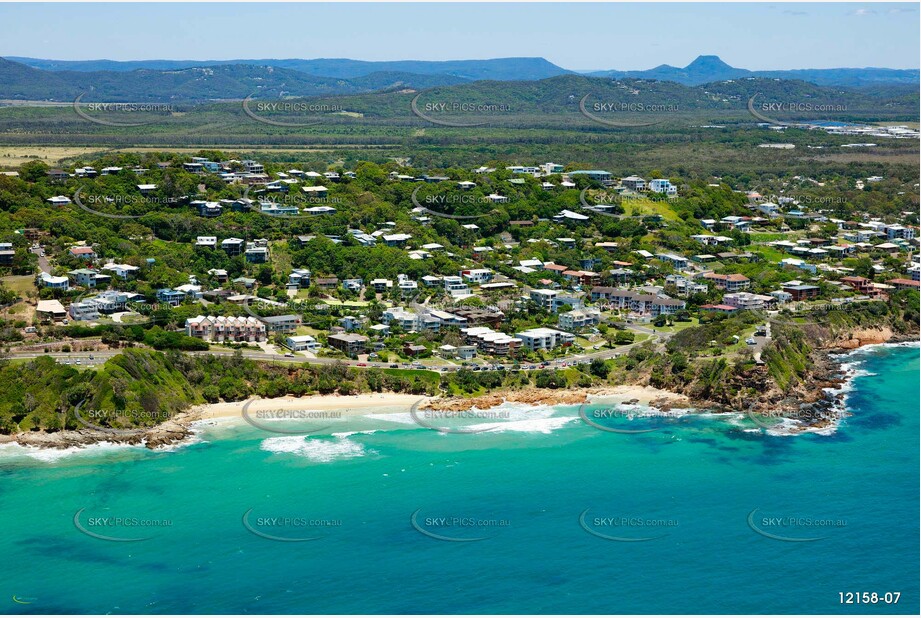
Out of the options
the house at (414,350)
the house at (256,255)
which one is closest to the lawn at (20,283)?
the house at (256,255)

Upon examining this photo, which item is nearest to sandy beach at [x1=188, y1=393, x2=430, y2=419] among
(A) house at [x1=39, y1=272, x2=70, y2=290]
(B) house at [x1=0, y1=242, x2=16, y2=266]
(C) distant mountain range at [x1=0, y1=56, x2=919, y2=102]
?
(A) house at [x1=39, y1=272, x2=70, y2=290]

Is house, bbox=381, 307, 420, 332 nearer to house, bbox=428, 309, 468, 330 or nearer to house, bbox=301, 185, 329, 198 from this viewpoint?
house, bbox=428, 309, 468, 330

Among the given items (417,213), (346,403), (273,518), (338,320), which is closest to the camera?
(273,518)

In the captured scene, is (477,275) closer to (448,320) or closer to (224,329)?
(448,320)

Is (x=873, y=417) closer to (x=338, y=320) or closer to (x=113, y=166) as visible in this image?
(x=338, y=320)

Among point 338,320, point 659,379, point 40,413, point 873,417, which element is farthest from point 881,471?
point 40,413

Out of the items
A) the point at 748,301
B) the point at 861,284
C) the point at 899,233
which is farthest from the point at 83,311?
the point at 899,233
